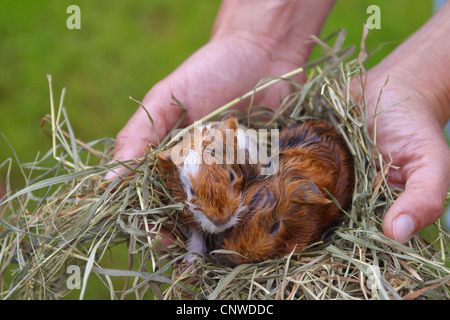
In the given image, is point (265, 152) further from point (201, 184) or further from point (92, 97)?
point (92, 97)

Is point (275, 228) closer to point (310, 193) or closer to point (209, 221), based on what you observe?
point (310, 193)

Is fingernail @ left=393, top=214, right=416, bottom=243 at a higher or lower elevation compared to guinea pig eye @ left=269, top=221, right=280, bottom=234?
higher

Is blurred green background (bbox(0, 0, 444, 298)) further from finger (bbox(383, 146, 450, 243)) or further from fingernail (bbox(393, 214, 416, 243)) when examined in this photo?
fingernail (bbox(393, 214, 416, 243))

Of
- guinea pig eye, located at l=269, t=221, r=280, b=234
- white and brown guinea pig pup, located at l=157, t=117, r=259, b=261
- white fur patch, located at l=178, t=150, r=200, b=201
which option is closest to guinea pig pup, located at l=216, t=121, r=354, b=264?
guinea pig eye, located at l=269, t=221, r=280, b=234

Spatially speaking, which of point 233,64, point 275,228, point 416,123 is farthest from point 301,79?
point 275,228

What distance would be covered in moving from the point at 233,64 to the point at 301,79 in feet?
2.23

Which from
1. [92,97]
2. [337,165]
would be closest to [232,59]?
[337,165]

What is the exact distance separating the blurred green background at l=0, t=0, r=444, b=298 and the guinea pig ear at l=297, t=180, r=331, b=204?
3751 mm

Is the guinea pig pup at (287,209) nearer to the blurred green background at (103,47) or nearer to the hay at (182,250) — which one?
the hay at (182,250)

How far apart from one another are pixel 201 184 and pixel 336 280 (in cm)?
87

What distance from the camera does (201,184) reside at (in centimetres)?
240

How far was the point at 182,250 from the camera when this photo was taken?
2691mm

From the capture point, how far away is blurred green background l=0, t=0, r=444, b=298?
5.80 metres
